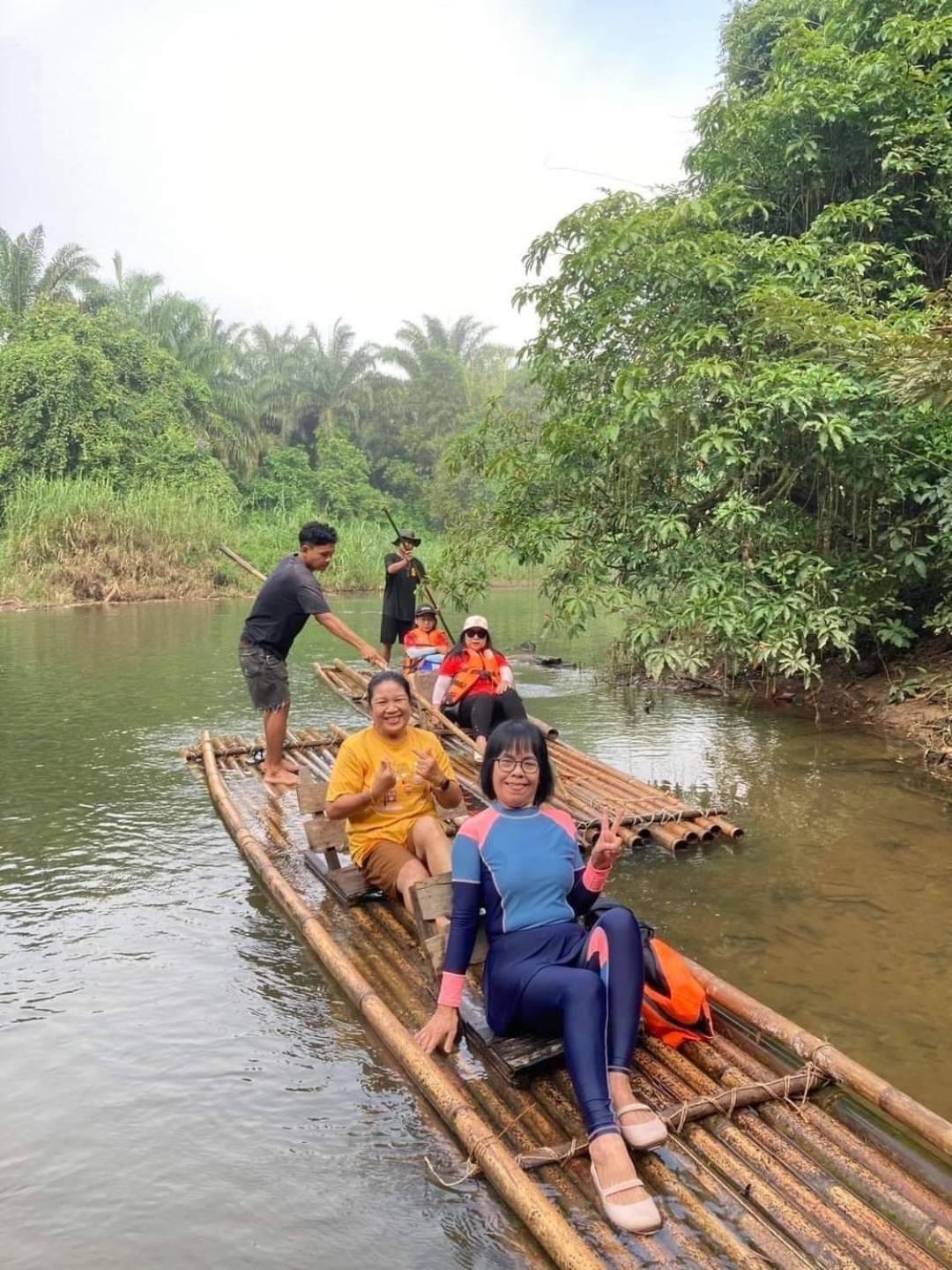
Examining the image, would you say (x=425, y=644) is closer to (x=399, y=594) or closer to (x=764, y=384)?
(x=399, y=594)

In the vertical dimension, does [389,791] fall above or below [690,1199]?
above

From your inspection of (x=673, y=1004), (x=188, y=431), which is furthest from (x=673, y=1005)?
(x=188, y=431)

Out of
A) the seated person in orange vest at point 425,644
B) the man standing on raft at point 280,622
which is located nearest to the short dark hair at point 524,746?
the man standing on raft at point 280,622

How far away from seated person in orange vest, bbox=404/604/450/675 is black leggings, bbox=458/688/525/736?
6.06 ft

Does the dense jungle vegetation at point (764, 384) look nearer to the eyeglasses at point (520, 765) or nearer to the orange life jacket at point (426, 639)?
the orange life jacket at point (426, 639)

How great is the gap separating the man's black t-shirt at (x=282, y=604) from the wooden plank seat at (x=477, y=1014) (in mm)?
2635

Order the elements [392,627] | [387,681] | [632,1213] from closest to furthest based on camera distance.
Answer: [632,1213]
[387,681]
[392,627]

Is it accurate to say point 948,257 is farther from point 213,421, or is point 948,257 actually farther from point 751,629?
point 213,421

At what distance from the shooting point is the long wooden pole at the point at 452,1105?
1985mm

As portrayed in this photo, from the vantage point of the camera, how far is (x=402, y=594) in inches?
353

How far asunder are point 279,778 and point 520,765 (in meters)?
3.45

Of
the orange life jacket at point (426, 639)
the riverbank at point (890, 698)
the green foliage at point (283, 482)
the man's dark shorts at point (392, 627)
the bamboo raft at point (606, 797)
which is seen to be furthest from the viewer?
the green foliage at point (283, 482)

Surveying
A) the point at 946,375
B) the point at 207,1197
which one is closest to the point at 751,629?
the point at 946,375

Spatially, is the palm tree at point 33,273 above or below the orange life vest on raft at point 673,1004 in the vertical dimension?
above
